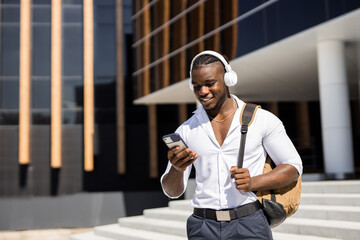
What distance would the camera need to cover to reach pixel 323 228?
7598 millimetres

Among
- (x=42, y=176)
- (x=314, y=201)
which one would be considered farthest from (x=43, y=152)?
(x=314, y=201)

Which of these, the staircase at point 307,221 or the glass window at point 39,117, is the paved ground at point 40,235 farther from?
the staircase at point 307,221

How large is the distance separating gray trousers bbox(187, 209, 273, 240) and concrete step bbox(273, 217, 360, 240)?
17.3ft

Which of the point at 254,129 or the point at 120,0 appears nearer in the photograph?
the point at 254,129

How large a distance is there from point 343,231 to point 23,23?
2067 cm

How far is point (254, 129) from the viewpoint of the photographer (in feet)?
8.18

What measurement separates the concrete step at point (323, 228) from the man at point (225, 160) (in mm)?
5291

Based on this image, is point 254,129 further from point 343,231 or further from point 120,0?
point 120,0

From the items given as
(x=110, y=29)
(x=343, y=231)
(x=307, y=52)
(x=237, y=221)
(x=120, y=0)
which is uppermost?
(x=120, y=0)

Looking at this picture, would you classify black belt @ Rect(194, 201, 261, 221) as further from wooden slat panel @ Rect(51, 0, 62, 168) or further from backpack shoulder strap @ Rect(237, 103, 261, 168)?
wooden slat panel @ Rect(51, 0, 62, 168)

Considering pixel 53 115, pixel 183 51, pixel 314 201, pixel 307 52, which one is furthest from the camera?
pixel 53 115

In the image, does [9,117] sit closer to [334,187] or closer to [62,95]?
[62,95]

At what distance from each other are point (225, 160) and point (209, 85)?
1.40 ft

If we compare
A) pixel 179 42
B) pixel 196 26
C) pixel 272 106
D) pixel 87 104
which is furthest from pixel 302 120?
pixel 87 104
